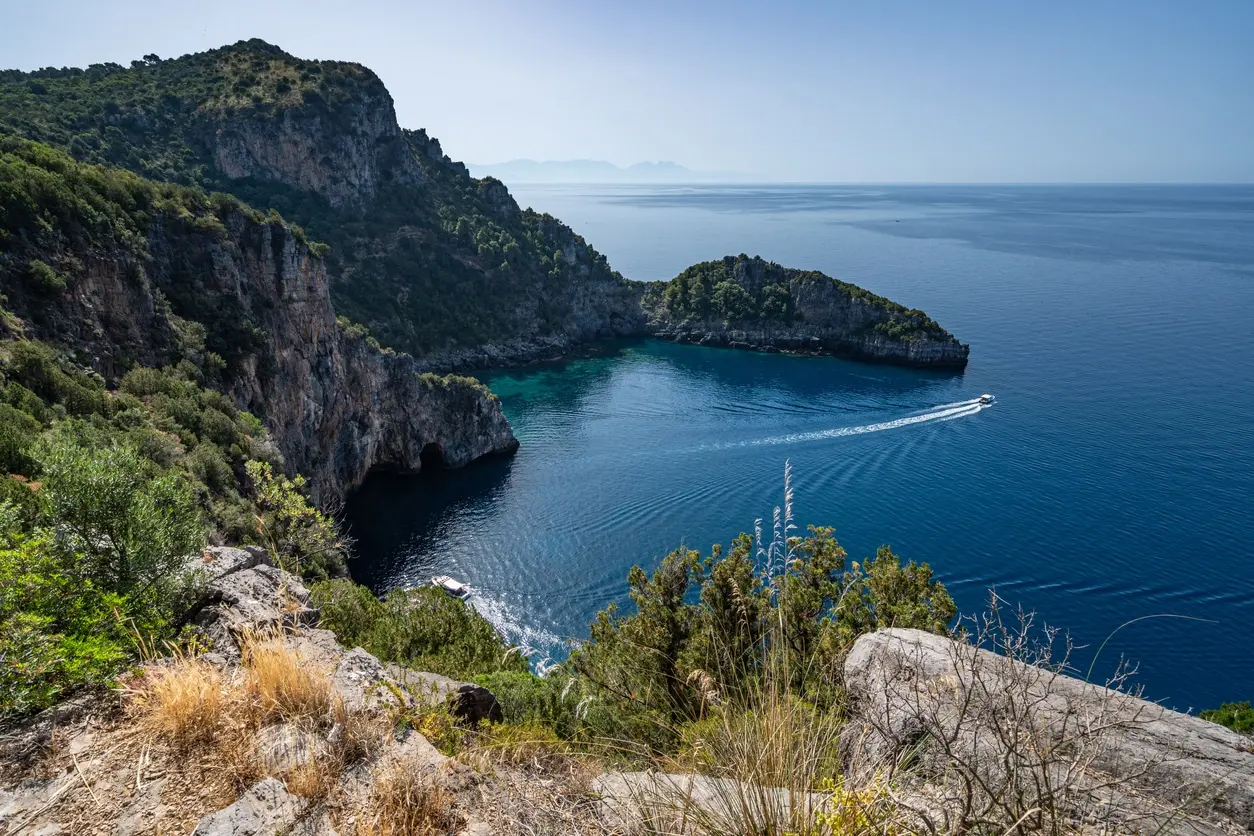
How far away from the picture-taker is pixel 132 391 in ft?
85.8

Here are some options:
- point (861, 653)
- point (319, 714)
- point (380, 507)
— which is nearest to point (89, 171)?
point (380, 507)

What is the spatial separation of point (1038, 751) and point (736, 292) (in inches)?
3924

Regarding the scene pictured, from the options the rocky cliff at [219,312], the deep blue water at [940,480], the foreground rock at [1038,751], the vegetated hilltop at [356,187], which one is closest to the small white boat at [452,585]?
the deep blue water at [940,480]

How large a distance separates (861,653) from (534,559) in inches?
1362

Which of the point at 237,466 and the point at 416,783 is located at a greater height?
the point at 416,783

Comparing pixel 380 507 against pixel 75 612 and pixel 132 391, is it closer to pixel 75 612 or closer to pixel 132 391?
pixel 132 391

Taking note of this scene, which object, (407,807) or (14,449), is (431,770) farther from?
(14,449)

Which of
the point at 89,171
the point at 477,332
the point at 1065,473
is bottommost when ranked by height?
the point at 1065,473

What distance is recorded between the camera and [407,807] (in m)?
3.91

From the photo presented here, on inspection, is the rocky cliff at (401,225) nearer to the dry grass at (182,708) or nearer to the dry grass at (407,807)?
the dry grass at (182,708)

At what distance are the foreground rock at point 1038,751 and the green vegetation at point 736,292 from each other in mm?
92402

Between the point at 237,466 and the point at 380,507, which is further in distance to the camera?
the point at 380,507

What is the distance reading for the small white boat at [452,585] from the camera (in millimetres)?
36088

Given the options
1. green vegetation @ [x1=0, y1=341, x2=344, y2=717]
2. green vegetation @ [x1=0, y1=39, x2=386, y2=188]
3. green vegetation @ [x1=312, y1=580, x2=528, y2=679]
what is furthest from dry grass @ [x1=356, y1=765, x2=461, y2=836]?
green vegetation @ [x1=0, y1=39, x2=386, y2=188]
